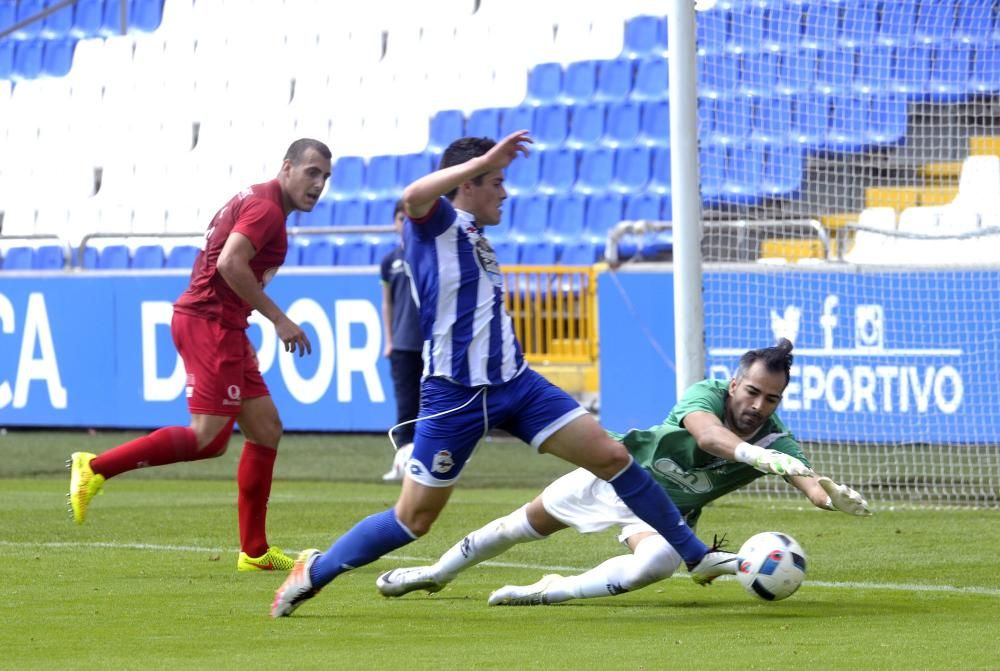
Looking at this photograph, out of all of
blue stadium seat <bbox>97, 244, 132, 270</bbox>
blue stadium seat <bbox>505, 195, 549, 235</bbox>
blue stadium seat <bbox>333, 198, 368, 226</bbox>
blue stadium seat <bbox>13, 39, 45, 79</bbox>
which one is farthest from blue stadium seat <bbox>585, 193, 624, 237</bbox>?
blue stadium seat <bbox>13, 39, 45, 79</bbox>

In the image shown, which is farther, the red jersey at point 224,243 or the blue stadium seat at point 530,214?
the blue stadium seat at point 530,214

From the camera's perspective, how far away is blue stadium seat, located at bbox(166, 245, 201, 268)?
741 inches

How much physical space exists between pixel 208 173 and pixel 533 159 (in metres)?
4.51

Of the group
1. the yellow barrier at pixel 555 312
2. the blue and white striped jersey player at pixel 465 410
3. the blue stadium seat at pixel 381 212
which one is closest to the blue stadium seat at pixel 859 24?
the yellow barrier at pixel 555 312

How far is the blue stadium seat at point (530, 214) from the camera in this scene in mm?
17577

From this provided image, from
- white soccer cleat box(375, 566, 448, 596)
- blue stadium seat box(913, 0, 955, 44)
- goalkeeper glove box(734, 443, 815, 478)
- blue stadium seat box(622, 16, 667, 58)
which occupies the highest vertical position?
blue stadium seat box(622, 16, 667, 58)

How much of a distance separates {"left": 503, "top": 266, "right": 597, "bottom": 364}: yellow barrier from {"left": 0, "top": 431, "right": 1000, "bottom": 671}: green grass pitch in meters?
4.36

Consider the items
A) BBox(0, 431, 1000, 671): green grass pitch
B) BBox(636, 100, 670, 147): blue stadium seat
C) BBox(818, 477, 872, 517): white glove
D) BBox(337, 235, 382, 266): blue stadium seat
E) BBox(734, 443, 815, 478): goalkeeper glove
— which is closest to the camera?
BBox(0, 431, 1000, 671): green grass pitch

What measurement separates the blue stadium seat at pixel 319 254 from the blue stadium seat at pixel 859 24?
6.60m

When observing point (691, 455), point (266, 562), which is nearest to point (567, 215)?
point (266, 562)

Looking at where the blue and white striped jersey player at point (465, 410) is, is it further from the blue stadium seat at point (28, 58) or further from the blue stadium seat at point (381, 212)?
the blue stadium seat at point (28, 58)

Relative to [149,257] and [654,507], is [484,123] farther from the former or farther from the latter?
[654,507]

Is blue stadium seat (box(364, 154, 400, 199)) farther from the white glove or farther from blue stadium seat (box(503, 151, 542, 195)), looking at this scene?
the white glove

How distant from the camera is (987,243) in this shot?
44.4 feet
